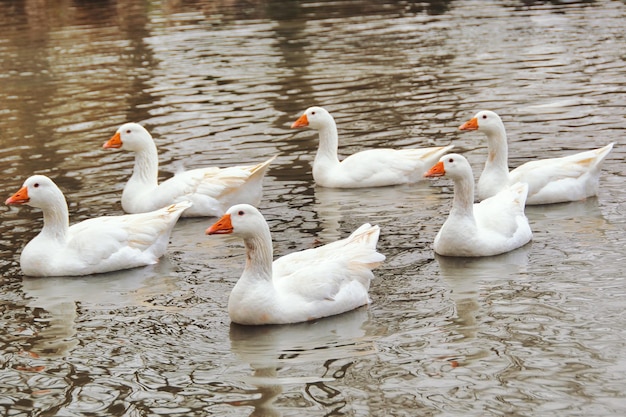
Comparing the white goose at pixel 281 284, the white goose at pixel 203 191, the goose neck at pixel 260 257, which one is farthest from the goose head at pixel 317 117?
the goose neck at pixel 260 257

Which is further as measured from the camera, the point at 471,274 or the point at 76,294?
the point at 76,294

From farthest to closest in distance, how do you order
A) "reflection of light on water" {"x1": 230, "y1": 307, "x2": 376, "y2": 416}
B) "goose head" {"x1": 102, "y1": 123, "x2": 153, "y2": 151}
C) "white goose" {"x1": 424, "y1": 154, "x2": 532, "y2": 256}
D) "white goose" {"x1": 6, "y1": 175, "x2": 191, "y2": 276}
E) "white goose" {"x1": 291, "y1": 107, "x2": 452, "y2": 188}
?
"white goose" {"x1": 291, "y1": 107, "x2": 452, "y2": 188} < "goose head" {"x1": 102, "y1": 123, "x2": 153, "y2": 151} < "white goose" {"x1": 6, "y1": 175, "x2": 191, "y2": 276} < "white goose" {"x1": 424, "y1": 154, "x2": 532, "y2": 256} < "reflection of light on water" {"x1": 230, "y1": 307, "x2": 376, "y2": 416}

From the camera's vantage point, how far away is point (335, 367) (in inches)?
341

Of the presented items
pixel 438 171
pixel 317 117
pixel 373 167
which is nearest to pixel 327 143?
pixel 317 117

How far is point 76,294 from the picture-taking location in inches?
437

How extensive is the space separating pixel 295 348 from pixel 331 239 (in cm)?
335

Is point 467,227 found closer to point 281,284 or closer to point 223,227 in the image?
point 281,284

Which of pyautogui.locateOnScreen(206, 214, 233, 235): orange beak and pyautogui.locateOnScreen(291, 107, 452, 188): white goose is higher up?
pyautogui.locateOnScreen(206, 214, 233, 235): orange beak

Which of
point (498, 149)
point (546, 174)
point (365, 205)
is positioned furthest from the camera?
point (365, 205)

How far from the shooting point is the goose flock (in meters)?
9.73

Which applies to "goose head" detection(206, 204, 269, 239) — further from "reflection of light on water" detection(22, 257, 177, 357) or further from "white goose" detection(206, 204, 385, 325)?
"reflection of light on water" detection(22, 257, 177, 357)

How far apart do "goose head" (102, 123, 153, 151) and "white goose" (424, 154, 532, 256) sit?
13.4 feet

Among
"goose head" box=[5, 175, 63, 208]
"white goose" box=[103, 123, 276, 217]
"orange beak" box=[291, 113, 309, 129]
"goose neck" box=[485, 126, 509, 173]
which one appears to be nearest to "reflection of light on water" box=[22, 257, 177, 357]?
"goose head" box=[5, 175, 63, 208]

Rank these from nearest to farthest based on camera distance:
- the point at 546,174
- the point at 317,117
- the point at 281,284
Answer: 1. the point at 281,284
2. the point at 546,174
3. the point at 317,117
